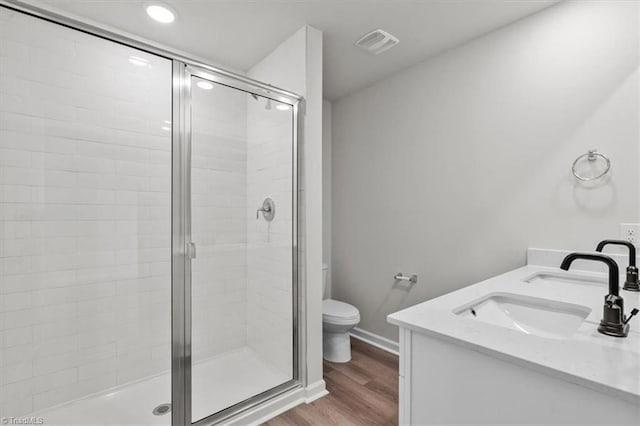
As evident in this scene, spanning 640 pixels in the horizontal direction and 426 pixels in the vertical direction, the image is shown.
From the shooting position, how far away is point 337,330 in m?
2.33

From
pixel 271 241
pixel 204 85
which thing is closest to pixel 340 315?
pixel 271 241

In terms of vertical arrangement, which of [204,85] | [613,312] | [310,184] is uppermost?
[204,85]

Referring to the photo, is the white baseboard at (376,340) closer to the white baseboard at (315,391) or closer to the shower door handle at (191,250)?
the white baseboard at (315,391)

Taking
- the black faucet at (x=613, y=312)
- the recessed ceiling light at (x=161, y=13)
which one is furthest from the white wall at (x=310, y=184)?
the black faucet at (x=613, y=312)

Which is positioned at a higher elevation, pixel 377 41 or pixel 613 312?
pixel 377 41

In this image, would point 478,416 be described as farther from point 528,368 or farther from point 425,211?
point 425,211

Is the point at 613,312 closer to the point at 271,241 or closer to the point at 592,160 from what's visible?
the point at 592,160

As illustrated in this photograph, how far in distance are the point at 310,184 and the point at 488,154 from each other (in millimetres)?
1190

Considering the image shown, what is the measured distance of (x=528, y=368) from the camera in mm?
687

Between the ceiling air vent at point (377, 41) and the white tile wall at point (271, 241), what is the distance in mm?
748

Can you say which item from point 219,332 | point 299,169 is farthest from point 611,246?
point 219,332

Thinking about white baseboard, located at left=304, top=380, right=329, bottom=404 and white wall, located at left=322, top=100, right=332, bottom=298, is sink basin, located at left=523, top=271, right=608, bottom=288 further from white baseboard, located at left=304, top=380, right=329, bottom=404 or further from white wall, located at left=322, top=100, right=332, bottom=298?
white wall, located at left=322, top=100, right=332, bottom=298

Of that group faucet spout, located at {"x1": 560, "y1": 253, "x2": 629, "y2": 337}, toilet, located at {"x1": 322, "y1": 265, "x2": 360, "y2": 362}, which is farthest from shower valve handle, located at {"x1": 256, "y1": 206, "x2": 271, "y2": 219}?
faucet spout, located at {"x1": 560, "y1": 253, "x2": 629, "y2": 337}

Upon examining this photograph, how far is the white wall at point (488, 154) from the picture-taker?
155 centimetres
